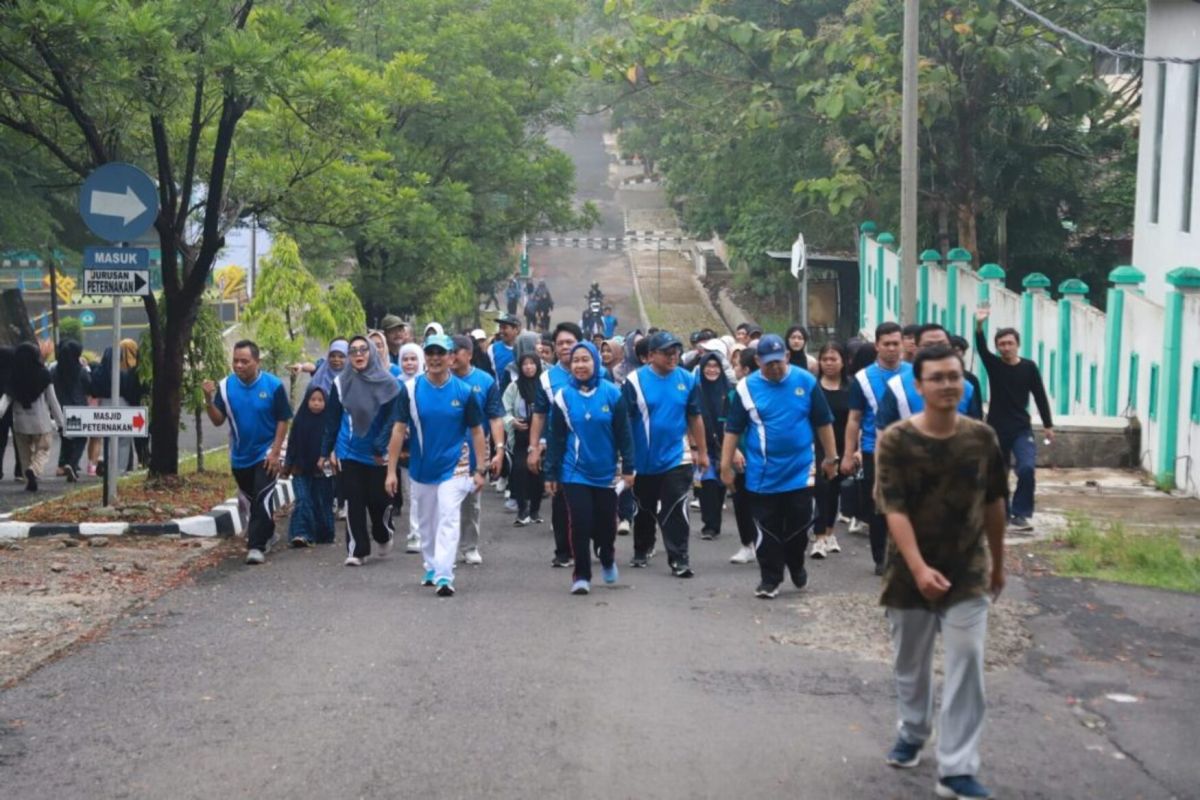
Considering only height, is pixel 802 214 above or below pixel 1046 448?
above

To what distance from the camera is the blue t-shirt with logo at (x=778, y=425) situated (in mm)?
11438

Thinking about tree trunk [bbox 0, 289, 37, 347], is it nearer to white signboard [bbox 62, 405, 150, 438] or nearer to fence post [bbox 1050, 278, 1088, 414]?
fence post [bbox 1050, 278, 1088, 414]

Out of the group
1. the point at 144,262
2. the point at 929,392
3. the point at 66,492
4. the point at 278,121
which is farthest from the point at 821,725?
the point at 66,492

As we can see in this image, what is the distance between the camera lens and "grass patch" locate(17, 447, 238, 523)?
14859 millimetres

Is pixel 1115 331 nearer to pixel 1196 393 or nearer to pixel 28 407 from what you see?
pixel 1196 393

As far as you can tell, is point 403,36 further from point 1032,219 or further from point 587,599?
point 587,599

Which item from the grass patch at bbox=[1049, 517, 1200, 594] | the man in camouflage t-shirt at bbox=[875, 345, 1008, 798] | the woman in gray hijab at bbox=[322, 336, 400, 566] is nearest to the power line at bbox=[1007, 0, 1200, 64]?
the grass patch at bbox=[1049, 517, 1200, 594]

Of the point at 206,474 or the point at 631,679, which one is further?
the point at 206,474

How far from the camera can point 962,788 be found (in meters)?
6.68

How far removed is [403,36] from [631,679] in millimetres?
25977

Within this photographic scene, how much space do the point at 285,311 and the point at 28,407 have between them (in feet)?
15.1

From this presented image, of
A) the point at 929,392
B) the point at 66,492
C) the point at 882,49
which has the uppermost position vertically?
the point at 882,49

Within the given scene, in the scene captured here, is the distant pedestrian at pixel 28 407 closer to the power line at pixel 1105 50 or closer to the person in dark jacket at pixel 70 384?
the person in dark jacket at pixel 70 384

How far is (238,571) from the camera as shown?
12.9 metres
